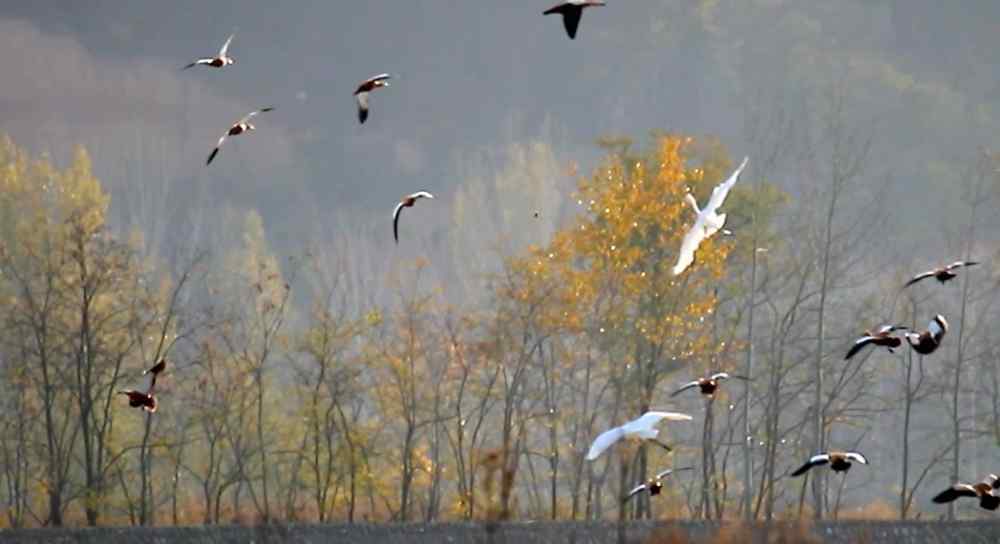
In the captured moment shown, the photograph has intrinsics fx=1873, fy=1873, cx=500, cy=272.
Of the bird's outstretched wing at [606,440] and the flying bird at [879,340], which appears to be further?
the flying bird at [879,340]

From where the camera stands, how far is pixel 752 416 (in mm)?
46344

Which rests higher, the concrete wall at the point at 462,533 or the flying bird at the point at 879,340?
the flying bird at the point at 879,340

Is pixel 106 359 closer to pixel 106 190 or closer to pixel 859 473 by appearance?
pixel 859 473

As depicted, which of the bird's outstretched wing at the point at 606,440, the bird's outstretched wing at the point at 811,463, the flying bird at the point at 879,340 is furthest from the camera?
the flying bird at the point at 879,340

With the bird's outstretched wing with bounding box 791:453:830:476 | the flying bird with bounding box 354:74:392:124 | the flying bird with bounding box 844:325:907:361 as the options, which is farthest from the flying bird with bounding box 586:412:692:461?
the flying bird with bounding box 354:74:392:124

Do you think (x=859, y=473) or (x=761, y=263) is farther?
(x=859, y=473)

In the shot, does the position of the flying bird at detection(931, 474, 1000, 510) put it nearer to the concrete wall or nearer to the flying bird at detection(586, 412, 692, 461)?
the flying bird at detection(586, 412, 692, 461)

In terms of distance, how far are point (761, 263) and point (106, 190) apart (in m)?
34.1

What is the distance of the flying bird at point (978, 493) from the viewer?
526 inches

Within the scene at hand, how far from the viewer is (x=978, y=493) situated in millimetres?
13664

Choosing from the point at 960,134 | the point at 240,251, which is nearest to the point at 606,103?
the point at 960,134

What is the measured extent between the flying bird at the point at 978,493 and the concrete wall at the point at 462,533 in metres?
5.38

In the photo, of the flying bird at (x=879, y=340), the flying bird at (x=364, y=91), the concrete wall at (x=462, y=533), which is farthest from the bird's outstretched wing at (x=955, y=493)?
the concrete wall at (x=462, y=533)

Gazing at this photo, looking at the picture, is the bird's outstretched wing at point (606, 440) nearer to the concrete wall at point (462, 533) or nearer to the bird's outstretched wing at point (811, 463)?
the bird's outstretched wing at point (811, 463)
